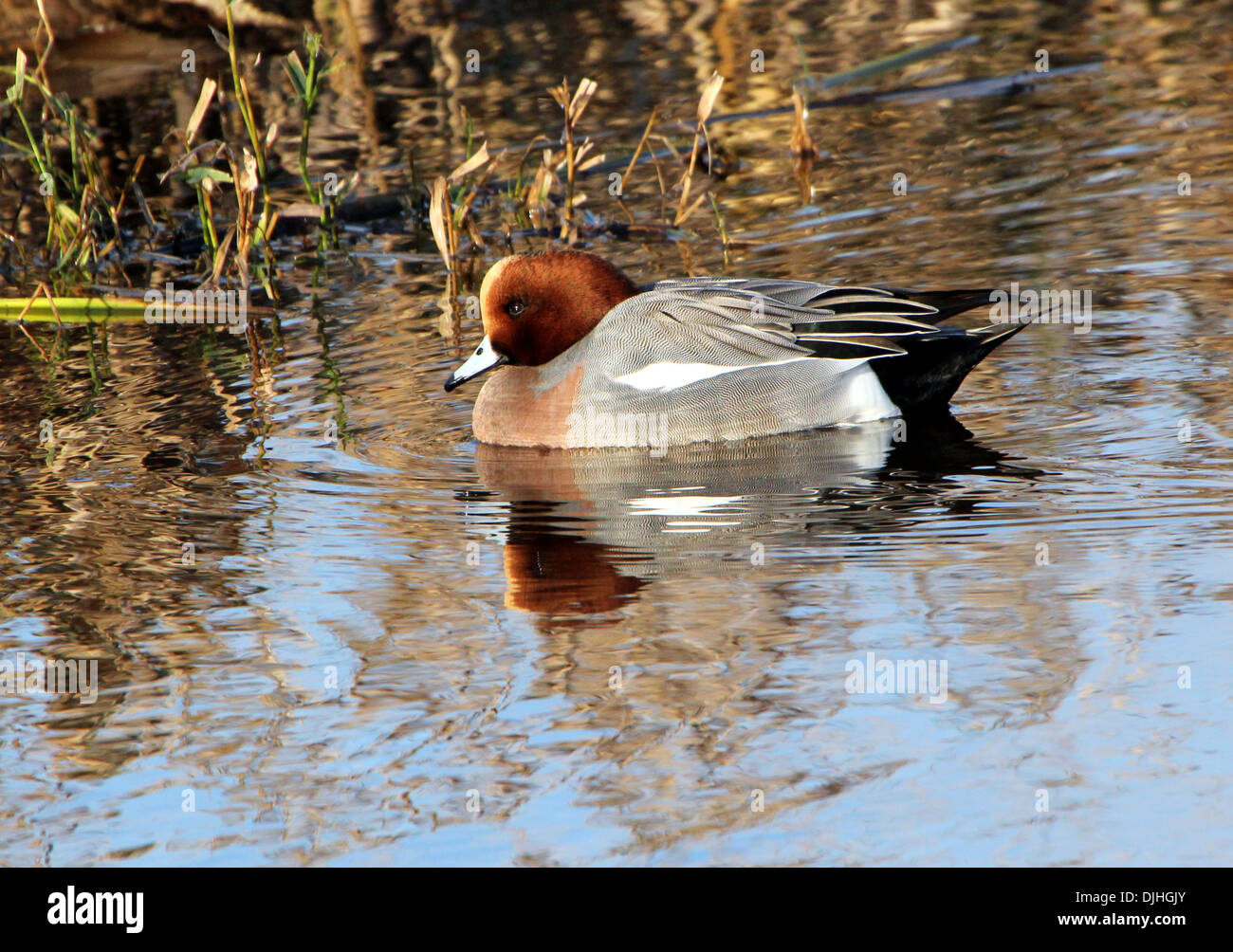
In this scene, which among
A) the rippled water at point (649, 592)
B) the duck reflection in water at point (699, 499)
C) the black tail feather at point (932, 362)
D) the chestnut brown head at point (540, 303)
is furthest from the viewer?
the chestnut brown head at point (540, 303)

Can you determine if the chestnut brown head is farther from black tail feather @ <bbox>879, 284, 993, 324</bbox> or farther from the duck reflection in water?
black tail feather @ <bbox>879, 284, 993, 324</bbox>

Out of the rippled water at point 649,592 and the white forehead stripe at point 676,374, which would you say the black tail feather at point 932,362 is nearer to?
the rippled water at point 649,592

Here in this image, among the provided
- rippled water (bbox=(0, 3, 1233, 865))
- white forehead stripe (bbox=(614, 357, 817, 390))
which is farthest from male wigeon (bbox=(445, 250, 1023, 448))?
rippled water (bbox=(0, 3, 1233, 865))

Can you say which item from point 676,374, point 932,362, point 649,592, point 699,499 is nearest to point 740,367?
point 676,374

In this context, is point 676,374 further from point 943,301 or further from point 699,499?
point 943,301

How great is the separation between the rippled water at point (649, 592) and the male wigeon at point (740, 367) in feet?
0.44

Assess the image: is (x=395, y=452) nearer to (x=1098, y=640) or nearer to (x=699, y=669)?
(x=699, y=669)

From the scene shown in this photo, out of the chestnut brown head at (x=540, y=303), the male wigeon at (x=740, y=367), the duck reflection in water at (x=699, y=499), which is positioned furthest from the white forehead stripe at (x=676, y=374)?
the chestnut brown head at (x=540, y=303)

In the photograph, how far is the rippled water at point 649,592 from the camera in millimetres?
3615

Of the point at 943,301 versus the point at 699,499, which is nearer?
the point at 699,499

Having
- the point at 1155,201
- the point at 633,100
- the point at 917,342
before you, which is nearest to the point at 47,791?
the point at 917,342

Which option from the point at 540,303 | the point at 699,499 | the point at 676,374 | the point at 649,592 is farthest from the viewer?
the point at 540,303

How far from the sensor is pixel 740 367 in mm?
6449

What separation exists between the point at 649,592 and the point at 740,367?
1.78 m
